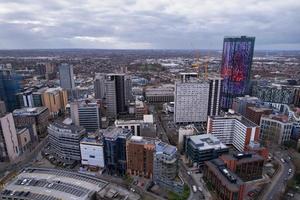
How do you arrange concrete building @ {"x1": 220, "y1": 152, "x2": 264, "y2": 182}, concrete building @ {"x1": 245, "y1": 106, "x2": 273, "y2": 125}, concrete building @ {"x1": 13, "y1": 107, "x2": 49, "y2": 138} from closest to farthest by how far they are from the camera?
concrete building @ {"x1": 220, "y1": 152, "x2": 264, "y2": 182}
concrete building @ {"x1": 13, "y1": 107, "x2": 49, "y2": 138}
concrete building @ {"x1": 245, "y1": 106, "x2": 273, "y2": 125}

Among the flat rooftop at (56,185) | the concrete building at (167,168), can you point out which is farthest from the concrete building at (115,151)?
the flat rooftop at (56,185)

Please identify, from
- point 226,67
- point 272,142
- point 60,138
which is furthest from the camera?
point 226,67

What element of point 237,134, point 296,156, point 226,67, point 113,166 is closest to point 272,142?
point 296,156

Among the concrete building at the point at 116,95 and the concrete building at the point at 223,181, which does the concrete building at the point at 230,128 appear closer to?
the concrete building at the point at 223,181

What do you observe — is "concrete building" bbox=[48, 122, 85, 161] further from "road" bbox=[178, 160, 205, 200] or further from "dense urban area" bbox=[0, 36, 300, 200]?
"road" bbox=[178, 160, 205, 200]

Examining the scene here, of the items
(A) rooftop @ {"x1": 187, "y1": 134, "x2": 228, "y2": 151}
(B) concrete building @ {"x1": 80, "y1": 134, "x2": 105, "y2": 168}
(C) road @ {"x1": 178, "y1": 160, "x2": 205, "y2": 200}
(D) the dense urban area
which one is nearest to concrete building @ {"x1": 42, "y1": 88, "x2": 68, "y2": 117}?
(D) the dense urban area

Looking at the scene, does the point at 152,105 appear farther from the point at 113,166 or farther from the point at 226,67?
the point at 113,166
